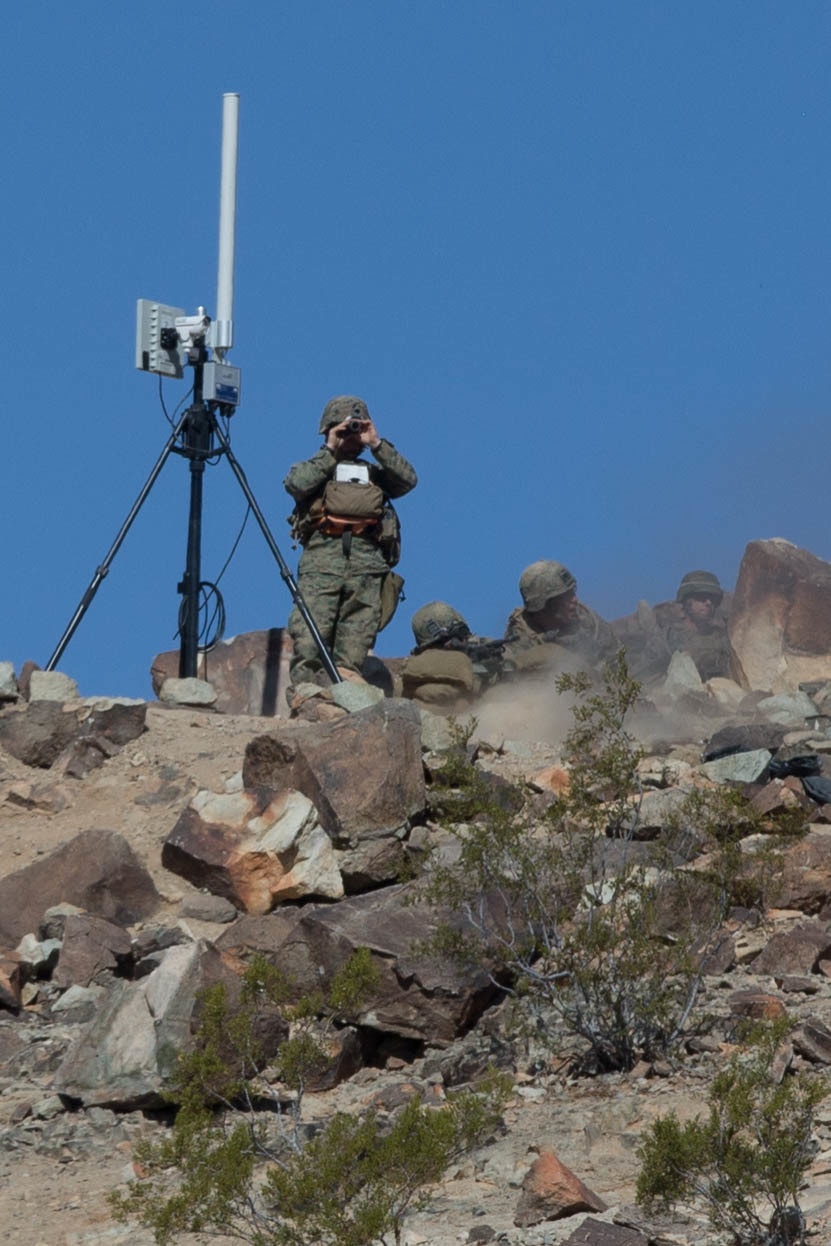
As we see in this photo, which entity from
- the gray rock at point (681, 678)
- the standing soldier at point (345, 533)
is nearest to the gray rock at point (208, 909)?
the standing soldier at point (345, 533)

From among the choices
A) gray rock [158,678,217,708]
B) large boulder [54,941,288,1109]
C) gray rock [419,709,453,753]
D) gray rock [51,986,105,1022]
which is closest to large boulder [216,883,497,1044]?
large boulder [54,941,288,1109]

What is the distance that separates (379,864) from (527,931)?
1676 mm

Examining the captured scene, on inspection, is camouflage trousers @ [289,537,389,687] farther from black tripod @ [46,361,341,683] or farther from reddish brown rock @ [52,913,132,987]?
reddish brown rock @ [52,913,132,987]

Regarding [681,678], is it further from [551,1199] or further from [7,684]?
[551,1199]

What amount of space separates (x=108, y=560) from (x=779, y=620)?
603 centimetres

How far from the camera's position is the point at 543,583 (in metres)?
14.8

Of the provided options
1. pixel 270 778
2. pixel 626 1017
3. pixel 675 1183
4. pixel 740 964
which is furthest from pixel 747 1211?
pixel 270 778

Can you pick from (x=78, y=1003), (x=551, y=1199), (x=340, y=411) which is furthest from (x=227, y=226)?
(x=551, y=1199)

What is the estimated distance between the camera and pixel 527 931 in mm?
7523

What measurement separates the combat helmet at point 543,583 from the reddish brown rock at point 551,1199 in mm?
9554

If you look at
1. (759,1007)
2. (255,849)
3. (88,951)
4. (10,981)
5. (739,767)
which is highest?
(739,767)

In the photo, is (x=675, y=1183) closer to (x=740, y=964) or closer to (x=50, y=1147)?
(x=50, y=1147)

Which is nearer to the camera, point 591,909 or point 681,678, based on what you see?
point 591,909

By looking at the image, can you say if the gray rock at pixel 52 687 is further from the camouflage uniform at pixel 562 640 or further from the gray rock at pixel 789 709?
the gray rock at pixel 789 709
